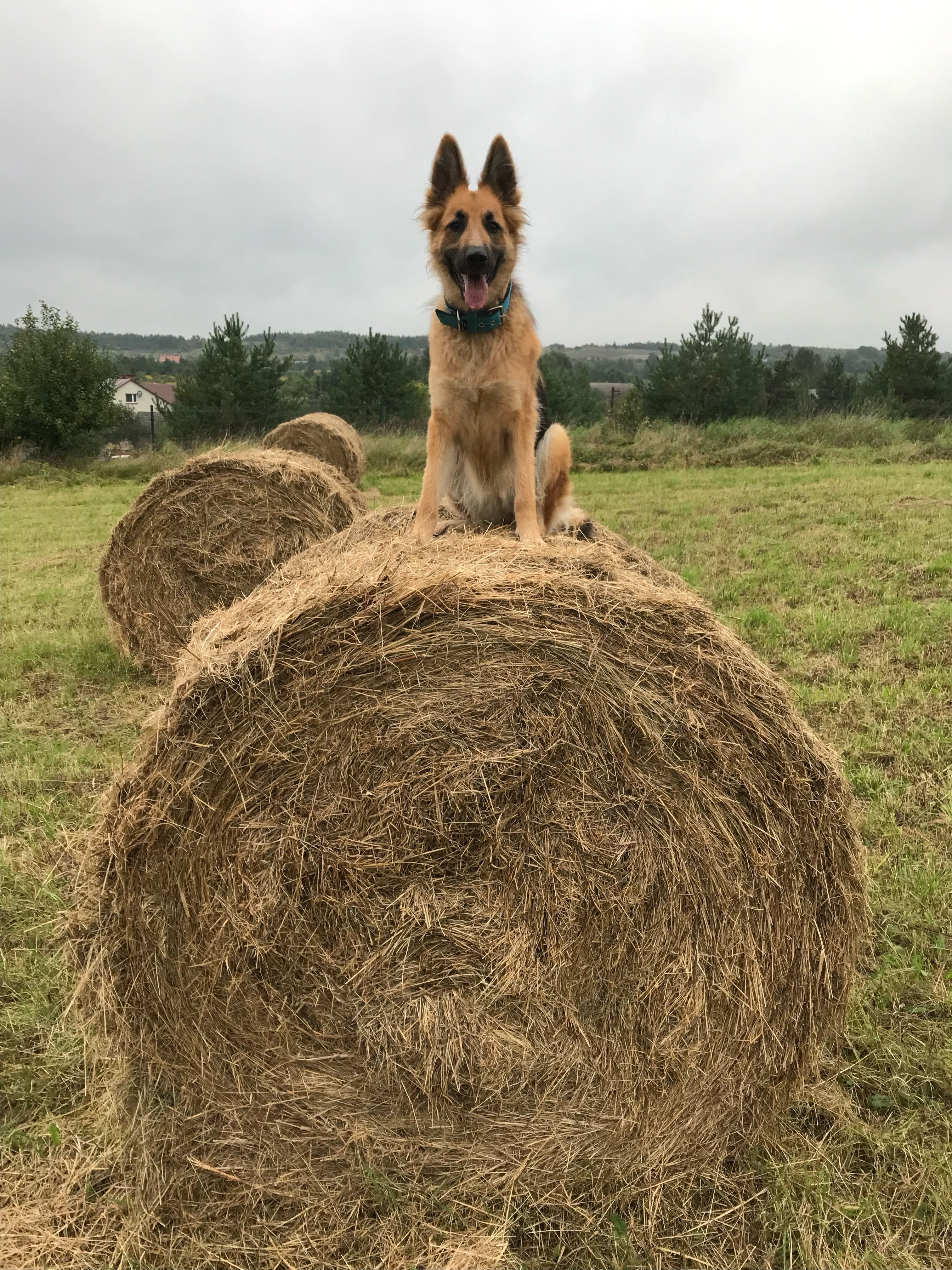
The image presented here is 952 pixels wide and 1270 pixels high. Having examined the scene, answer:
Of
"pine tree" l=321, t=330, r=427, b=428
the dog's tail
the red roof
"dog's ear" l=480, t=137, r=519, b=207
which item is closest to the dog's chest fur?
the dog's tail

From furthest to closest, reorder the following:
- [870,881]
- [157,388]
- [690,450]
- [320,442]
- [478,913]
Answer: [157,388] < [690,450] < [320,442] < [870,881] < [478,913]

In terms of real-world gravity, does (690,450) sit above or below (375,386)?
below

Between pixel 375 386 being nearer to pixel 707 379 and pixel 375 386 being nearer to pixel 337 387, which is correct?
pixel 337 387

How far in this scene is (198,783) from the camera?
2334 mm

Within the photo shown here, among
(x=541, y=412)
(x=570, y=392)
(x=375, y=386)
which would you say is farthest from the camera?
(x=570, y=392)

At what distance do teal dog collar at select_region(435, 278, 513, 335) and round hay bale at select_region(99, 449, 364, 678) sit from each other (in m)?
3.29

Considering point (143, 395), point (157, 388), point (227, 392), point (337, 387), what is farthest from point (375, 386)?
point (143, 395)

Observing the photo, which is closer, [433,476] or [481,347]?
Answer: [481,347]

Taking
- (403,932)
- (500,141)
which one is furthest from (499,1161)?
(500,141)

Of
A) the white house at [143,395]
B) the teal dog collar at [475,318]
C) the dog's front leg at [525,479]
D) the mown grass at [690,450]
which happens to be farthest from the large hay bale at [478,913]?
the white house at [143,395]

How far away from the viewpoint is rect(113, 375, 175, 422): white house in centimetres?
4003

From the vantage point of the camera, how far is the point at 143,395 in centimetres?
7988

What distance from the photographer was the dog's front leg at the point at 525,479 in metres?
3.73

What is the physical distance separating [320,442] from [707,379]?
22.3 metres
